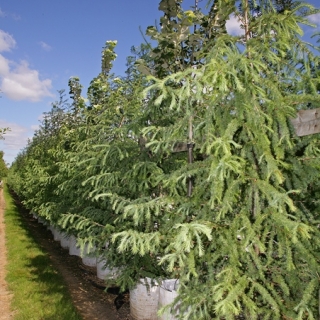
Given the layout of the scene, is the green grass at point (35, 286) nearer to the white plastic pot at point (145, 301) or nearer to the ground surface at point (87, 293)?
the ground surface at point (87, 293)

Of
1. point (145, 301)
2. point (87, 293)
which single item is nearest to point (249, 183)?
point (145, 301)

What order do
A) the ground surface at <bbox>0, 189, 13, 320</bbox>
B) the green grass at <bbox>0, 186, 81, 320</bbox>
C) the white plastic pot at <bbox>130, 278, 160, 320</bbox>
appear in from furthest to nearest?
the ground surface at <bbox>0, 189, 13, 320</bbox> → the green grass at <bbox>0, 186, 81, 320</bbox> → the white plastic pot at <bbox>130, 278, 160, 320</bbox>

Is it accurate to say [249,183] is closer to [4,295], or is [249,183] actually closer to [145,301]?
[145,301]

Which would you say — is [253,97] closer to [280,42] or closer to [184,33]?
[280,42]

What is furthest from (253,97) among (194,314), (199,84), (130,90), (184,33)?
(130,90)

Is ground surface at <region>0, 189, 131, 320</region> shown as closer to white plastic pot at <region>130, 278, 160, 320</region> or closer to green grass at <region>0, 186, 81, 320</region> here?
green grass at <region>0, 186, 81, 320</region>

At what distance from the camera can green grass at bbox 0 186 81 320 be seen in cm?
472

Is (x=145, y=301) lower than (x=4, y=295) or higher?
higher

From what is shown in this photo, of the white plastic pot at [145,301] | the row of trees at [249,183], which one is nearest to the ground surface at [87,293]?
the white plastic pot at [145,301]

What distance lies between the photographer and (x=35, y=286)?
593 cm

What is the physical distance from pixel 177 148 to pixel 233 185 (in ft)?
3.22

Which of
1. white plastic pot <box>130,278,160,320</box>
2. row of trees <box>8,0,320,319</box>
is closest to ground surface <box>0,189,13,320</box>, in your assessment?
white plastic pot <box>130,278,160,320</box>

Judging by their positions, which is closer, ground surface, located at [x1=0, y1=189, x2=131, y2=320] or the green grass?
the green grass

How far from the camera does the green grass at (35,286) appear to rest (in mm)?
4723
